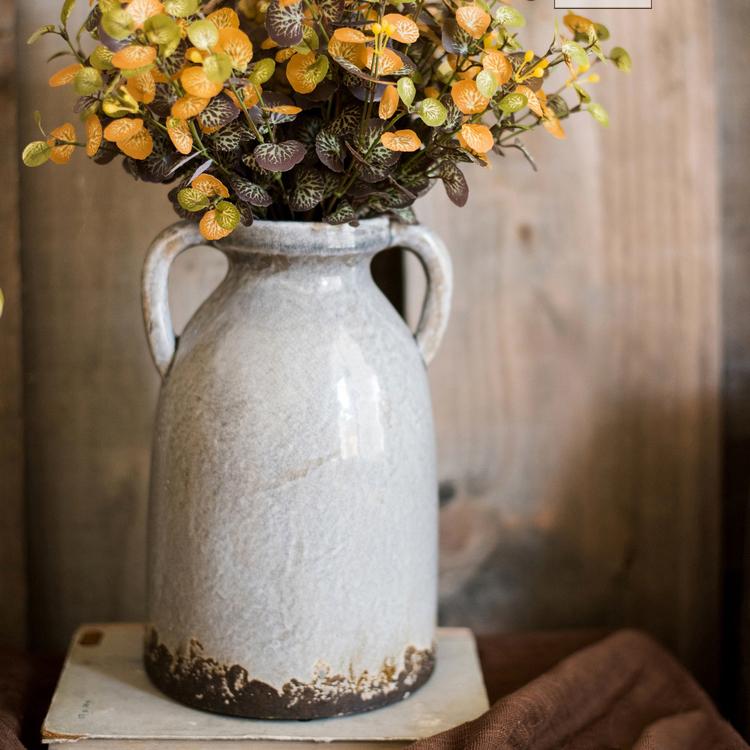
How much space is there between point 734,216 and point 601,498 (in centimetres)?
35

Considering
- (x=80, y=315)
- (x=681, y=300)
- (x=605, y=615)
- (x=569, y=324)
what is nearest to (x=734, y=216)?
(x=681, y=300)

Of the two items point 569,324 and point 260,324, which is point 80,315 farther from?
point 569,324

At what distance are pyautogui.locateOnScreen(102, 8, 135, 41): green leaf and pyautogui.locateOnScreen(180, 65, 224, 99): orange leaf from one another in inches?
1.7

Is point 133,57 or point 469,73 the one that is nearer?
point 133,57

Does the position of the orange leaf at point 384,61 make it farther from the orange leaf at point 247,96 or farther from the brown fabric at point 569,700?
the brown fabric at point 569,700

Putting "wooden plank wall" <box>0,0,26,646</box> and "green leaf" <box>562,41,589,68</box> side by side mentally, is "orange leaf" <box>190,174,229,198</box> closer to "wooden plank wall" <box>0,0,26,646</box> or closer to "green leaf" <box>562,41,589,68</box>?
"green leaf" <box>562,41,589,68</box>

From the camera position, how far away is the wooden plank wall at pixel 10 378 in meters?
1.03

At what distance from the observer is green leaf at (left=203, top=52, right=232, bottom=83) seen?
629 mm

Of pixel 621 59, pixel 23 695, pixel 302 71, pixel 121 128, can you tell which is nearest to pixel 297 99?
pixel 302 71

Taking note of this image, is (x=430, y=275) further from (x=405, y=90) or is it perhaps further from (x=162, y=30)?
(x=162, y=30)

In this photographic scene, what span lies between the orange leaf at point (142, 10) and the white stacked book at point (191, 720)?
21.0 inches

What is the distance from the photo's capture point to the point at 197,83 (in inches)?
25.0

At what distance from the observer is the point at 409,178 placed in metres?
0.77

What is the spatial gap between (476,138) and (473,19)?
82mm
